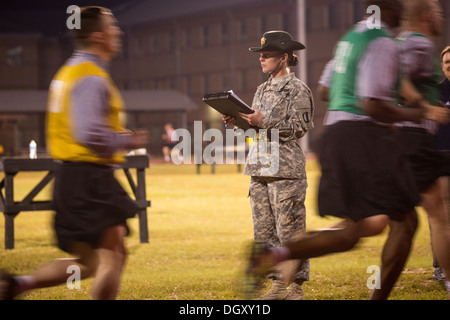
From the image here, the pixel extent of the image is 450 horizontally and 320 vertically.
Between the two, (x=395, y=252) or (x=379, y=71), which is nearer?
(x=379, y=71)

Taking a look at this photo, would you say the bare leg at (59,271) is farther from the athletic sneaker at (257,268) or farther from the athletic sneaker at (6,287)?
the athletic sneaker at (257,268)

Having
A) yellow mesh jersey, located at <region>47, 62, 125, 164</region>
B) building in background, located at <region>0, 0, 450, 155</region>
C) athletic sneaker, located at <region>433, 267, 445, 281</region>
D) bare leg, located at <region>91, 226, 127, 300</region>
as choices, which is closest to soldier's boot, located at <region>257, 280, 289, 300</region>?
athletic sneaker, located at <region>433, 267, 445, 281</region>

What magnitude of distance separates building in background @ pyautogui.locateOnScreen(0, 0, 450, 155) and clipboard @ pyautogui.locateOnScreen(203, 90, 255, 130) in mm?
41436

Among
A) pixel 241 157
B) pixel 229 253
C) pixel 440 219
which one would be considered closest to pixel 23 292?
pixel 440 219

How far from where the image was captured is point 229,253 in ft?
32.4

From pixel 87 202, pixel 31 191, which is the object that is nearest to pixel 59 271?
pixel 87 202

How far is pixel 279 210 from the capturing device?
6.34 meters

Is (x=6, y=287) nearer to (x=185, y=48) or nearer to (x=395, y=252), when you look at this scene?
(x=395, y=252)

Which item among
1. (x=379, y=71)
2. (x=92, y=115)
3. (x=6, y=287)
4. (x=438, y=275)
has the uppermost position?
(x=379, y=71)

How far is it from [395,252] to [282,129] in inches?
70.0

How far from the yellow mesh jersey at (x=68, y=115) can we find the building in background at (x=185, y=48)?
43.3 m

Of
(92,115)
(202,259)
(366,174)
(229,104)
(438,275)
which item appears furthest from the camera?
(202,259)

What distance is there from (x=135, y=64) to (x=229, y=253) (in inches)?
2125

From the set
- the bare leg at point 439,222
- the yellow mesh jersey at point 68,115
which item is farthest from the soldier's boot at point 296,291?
the yellow mesh jersey at point 68,115
